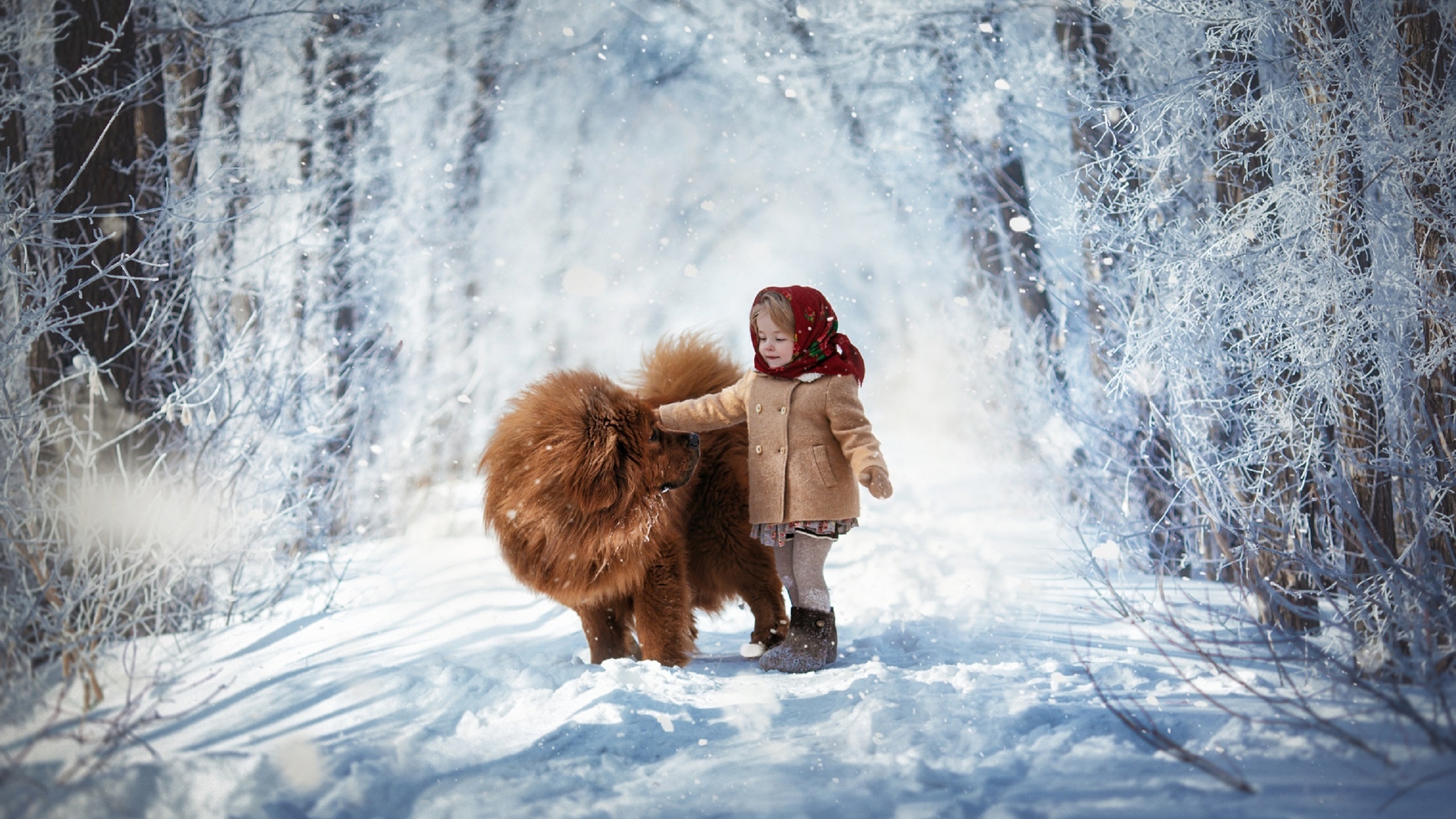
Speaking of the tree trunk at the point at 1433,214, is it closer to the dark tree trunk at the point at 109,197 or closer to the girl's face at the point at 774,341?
the girl's face at the point at 774,341

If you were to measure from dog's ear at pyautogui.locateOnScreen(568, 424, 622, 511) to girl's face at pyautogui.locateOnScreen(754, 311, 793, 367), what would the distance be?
16.0 inches

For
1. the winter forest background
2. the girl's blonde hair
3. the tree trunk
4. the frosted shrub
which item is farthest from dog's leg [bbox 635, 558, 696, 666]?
the tree trunk

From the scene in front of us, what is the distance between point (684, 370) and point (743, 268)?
88.8 inches

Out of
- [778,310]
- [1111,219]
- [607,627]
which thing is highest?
[1111,219]

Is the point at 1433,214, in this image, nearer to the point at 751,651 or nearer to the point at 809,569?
the point at 809,569

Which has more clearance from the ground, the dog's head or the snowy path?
the dog's head

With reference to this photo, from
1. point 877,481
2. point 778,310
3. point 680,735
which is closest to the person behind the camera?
point 680,735

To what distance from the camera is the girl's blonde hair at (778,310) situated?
2006mm

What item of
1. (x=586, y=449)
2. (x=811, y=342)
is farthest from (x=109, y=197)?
(x=811, y=342)

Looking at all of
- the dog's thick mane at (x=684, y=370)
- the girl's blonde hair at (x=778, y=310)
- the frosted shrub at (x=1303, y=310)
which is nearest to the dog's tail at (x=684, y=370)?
the dog's thick mane at (x=684, y=370)

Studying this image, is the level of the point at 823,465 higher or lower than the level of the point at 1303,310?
lower

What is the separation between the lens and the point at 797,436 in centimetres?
202

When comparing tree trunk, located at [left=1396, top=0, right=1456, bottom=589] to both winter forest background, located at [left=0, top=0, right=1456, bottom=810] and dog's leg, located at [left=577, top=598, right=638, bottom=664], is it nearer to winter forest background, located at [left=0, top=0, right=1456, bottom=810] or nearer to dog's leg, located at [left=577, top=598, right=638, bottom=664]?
winter forest background, located at [left=0, top=0, right=1456, bottom=810]

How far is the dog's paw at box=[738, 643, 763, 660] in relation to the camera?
7.28 ft
